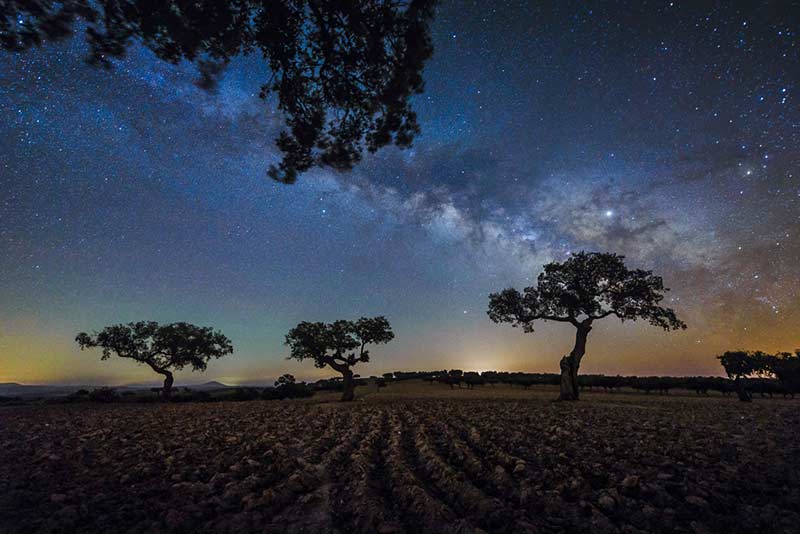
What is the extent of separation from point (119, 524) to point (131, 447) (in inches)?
223

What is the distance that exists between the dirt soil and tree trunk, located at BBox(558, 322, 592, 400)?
670 inches

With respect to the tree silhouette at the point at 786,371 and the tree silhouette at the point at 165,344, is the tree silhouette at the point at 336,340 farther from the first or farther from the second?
the tree silhouette at the point at 786,371

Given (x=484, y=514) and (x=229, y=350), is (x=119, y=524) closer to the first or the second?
(x=484, y=514)

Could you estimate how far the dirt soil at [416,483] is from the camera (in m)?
3.59

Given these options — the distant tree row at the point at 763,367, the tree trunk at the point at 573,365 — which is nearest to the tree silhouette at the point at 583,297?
the tree trunk at the point at 573,365

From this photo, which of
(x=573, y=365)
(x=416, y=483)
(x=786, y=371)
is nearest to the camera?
(x=416, y=483)

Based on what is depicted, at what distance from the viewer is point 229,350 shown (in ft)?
132

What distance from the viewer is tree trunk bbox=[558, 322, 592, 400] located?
2473 centimetres

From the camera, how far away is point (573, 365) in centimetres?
2595

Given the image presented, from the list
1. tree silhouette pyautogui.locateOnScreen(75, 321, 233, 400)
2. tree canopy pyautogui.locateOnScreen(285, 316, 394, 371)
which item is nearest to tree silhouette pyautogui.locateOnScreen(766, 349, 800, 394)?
tree canopy pyautogui.locateOnScreen(285, 316, 394, 371)

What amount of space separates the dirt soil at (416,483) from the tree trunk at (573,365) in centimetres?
1703

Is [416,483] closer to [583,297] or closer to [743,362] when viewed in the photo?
[583,297]

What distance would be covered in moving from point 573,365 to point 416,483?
83.1 feet

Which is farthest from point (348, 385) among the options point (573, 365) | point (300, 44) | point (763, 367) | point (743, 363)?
point (763, 367)
